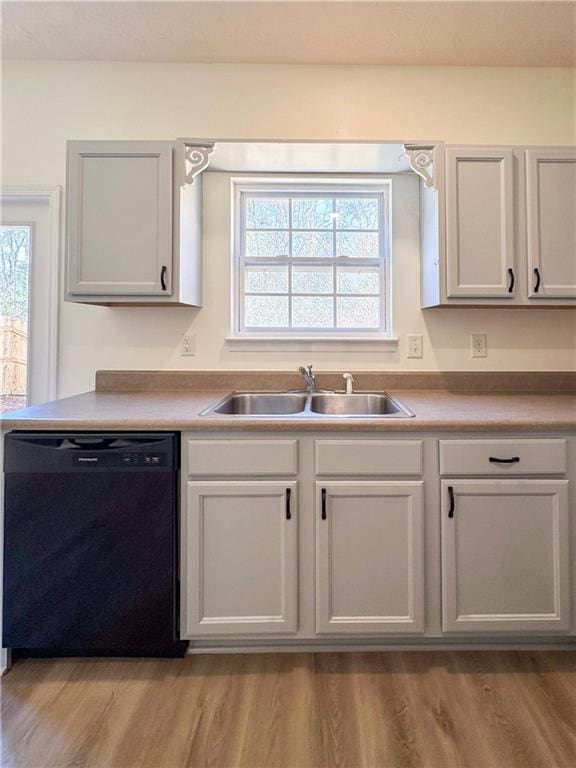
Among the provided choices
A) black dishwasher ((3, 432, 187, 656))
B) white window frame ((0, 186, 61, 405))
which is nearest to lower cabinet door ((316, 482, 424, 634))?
black dishwasher ((3, 432, 187, 656))

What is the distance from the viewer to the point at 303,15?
1.97m

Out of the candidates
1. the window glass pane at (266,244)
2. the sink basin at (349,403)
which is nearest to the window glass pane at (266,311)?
the window glass pane at (266,244)

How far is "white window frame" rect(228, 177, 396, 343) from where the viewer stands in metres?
2.35

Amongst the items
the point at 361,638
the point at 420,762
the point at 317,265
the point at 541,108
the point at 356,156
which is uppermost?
the point at 541,108

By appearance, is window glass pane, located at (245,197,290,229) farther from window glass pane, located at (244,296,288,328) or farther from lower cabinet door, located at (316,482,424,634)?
lower cabinet door, located at (316,482,424,634)

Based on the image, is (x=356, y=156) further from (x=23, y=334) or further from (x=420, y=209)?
(x=23, y=334)

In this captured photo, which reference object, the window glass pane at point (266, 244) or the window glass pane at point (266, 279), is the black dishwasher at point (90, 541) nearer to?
the window glass pane at point (266, 279)

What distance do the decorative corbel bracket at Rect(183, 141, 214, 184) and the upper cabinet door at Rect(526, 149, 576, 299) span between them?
1.42 meters

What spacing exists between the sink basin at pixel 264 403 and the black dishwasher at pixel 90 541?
695 mm

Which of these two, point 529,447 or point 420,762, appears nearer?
point 420,762

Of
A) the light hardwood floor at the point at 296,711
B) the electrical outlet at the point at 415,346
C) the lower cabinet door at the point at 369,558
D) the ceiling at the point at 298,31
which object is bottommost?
the light hardwood floor at the point at 296,711

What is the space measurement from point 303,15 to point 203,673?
2705mm

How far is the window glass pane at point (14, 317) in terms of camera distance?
2.33 m

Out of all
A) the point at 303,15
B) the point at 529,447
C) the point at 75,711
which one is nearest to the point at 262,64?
the point at 303,15
